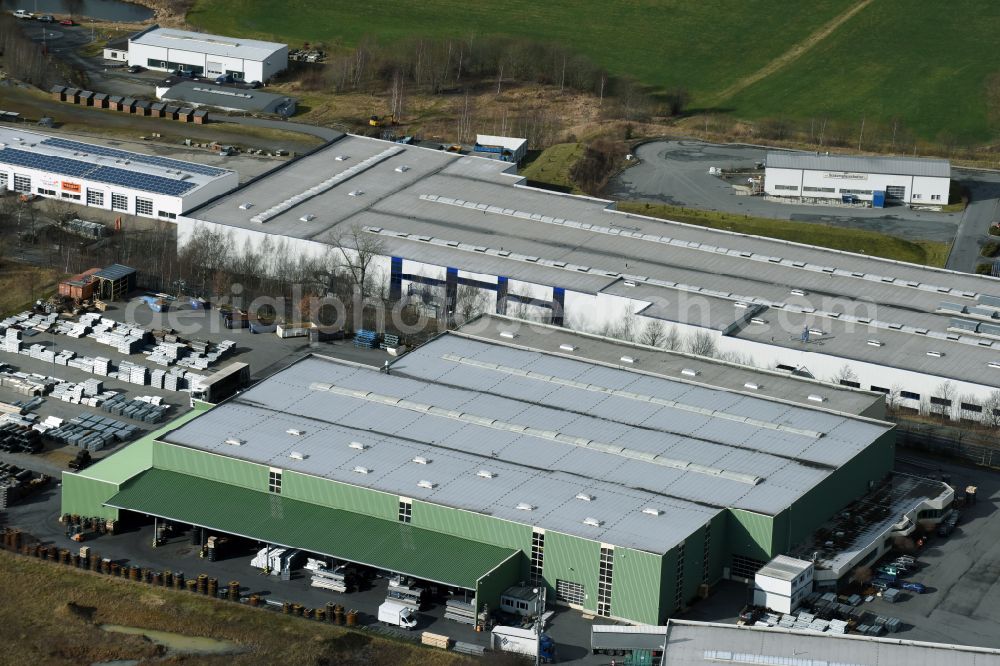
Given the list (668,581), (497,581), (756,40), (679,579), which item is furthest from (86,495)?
(756,40)

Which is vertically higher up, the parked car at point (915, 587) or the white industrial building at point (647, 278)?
the white industrial building at point (647, 278)

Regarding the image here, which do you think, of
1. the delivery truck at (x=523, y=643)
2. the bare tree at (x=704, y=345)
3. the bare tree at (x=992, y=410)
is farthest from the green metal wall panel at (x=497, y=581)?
the bare tree at (x=992, y=410)

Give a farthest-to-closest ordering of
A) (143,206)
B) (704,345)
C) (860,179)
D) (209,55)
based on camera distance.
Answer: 1. (209,55)
2. (860,179)
3. (143,206)
4. (704,345)

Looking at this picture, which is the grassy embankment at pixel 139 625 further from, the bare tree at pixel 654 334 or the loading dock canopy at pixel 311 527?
the bare tree at pixel 654 334

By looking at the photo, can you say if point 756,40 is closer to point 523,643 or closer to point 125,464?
point 125,464

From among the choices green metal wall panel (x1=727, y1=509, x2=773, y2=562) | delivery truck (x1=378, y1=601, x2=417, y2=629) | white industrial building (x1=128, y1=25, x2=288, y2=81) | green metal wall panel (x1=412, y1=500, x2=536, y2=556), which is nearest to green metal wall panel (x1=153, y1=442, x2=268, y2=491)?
green metal wall panel (x1=412, y1=500, x2=536, y2=556)

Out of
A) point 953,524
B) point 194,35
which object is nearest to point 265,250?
point 953,524
